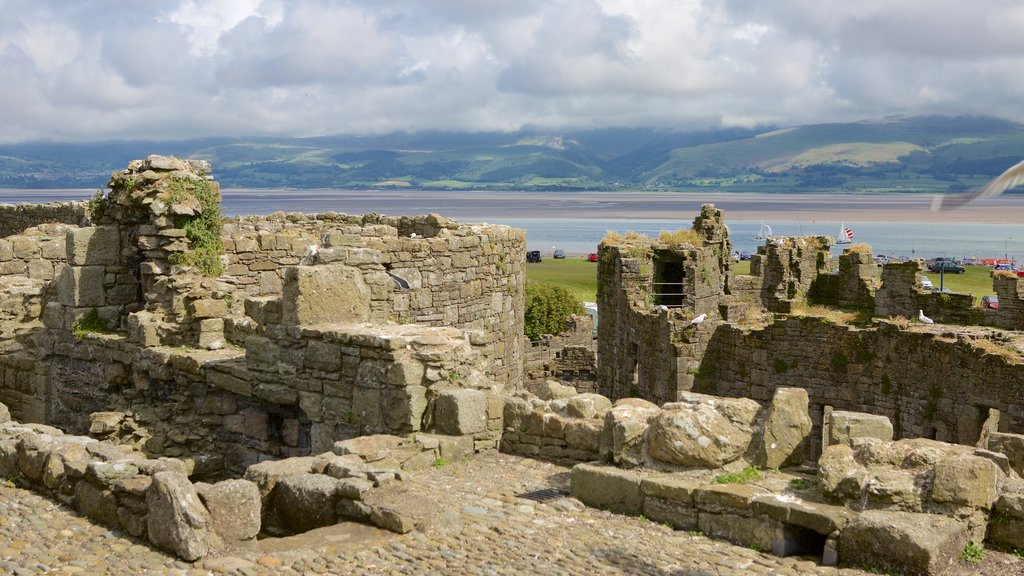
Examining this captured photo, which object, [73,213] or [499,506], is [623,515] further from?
[73,213]

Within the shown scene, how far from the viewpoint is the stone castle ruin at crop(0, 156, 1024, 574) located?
788 centimetres

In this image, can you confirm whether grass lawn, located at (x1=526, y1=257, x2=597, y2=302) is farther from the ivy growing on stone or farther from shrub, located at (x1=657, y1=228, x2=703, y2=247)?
the ivy growing on stone

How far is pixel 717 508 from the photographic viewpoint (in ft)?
26.3

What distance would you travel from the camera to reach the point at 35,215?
29.0 meters

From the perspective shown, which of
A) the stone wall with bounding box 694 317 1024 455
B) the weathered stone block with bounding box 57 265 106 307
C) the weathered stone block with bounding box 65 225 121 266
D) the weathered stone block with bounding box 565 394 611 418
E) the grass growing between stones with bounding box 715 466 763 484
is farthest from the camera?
the stone wall with bounding box 694 317 1024 455

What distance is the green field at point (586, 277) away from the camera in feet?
200

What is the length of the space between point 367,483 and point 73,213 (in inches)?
833

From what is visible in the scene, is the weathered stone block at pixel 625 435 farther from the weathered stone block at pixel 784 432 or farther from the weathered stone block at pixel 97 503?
the weathered stone block at pixel 97 503

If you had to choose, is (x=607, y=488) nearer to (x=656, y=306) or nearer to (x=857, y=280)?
(x=656, y=306)

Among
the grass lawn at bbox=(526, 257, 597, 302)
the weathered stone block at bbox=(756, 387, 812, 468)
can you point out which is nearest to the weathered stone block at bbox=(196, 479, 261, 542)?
the weathered stone block at bbox=(756, 387, 812, 468)

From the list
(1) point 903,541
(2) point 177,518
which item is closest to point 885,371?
(1) point 903,541

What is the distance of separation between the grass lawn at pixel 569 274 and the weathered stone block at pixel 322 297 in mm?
50488

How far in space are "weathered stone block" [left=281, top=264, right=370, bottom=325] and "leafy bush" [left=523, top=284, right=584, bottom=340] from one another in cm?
3537

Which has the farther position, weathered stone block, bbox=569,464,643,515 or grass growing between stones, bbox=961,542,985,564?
weathered stone block, bbox=569,464,643,515
